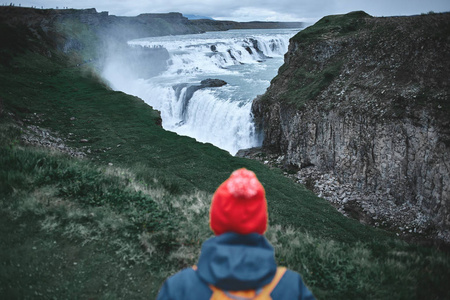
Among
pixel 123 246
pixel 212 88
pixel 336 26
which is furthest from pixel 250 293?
pixel 212 88

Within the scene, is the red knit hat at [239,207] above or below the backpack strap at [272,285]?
above

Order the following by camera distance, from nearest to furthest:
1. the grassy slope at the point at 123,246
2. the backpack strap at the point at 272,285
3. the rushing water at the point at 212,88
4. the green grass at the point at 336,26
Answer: the backpack strap at the point at 272,285
the grassy slope at the point at 123,246
the green grass at the point at 336,26
the rushing water at the point at 212,88

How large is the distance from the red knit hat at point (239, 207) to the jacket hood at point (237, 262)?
77mm

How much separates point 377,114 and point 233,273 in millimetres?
18059

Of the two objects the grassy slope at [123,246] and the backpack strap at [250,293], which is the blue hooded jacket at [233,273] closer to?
the backpack strap at [250,293]

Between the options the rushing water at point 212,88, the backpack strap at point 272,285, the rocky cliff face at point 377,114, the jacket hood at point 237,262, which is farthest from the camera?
the rushing water at point 212,88

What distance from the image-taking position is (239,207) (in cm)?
215

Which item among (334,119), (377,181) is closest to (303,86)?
(334,119)

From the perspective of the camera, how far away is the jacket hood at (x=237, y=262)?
1942 millimetres

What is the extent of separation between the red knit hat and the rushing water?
25.0m

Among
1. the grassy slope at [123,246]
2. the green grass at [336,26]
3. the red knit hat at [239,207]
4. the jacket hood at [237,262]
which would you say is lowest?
the grassy slope at [123,246]

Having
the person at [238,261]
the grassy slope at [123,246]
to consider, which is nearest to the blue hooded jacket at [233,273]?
the person at [238,261]

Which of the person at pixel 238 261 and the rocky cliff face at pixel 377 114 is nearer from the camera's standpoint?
the person at pixel 238 261

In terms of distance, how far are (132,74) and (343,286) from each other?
185 ft
